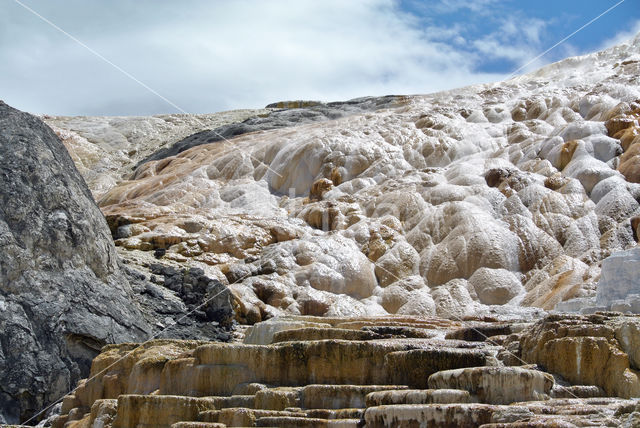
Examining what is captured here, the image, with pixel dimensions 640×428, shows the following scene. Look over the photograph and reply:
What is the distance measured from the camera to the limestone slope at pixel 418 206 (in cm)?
2705

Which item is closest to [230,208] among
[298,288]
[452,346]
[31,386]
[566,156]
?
[298,288]

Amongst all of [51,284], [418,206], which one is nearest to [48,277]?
[51,284]

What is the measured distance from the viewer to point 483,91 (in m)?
45.1

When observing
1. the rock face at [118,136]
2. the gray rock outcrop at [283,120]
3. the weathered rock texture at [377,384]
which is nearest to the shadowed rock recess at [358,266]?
the weathered rock texture at [377,384]

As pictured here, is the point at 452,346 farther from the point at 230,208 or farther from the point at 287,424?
the point at 230,208

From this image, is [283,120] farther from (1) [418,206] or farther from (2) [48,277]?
(2) [48,277]

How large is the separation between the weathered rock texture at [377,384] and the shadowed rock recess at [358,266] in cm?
3

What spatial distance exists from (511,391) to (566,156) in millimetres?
24322

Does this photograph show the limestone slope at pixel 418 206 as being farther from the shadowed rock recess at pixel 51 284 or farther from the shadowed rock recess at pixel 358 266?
the shadowed rock recess at pixel 51 284

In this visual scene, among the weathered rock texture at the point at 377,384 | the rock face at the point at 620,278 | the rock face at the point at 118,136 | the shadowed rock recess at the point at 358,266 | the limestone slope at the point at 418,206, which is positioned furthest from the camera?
the rock face at the point at 118,136

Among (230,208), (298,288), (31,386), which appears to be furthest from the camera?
(230,208)

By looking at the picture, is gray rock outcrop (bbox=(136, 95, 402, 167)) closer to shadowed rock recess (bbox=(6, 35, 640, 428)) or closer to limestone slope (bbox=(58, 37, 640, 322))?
shadowed rock recess (bbox=(6, 35, 640, 428))

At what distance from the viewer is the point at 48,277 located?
2005cm

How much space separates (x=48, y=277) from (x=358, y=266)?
10811 mm
